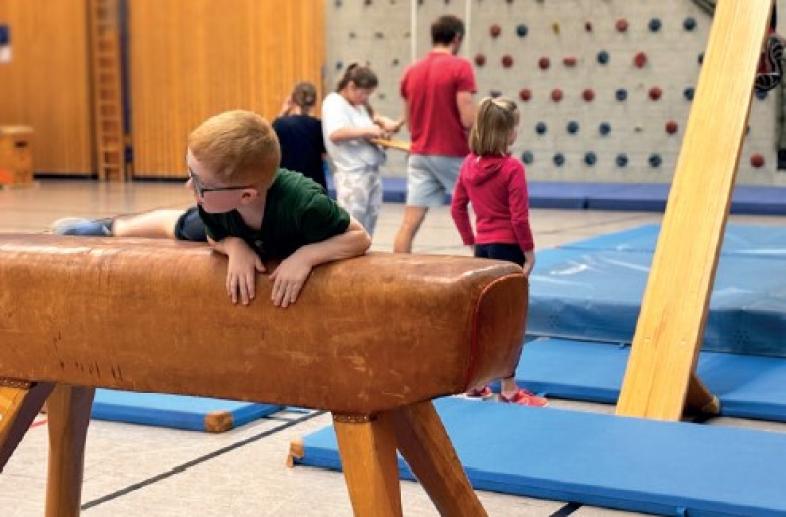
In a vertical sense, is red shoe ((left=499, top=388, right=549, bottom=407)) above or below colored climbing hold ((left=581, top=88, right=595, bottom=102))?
below

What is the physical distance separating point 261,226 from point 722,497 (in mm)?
1417

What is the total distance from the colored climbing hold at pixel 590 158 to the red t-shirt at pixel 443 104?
5.63 meters

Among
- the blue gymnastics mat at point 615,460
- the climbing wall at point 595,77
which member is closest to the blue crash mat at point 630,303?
the blue gymnastics mat at point 615,460

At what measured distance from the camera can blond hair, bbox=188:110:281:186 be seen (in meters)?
2.47

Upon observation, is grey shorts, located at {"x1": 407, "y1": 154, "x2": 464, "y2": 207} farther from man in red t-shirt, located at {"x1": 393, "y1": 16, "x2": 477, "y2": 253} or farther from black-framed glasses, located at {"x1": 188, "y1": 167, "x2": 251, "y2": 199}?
black-framed glasses, located at {"x1": 188, "y1": 167, "x2": 251, "y2": 199}

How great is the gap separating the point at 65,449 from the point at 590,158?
32.6ft

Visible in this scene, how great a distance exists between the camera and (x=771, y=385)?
457 cm

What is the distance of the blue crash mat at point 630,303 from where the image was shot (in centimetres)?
507

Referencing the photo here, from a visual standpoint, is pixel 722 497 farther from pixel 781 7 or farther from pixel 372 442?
pixel 781 7

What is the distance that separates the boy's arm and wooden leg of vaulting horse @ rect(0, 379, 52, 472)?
71 cm

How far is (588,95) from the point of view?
1234 cm

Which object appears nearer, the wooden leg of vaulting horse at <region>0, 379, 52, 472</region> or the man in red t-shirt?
the wooden leg of vaulting horse at <region>0, 379, 52, 472</region>

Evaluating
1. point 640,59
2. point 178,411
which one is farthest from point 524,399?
point 640,59

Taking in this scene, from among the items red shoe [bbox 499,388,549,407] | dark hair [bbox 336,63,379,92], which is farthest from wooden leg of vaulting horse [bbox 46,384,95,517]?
dark hair [bbox 336,63,379,92]
